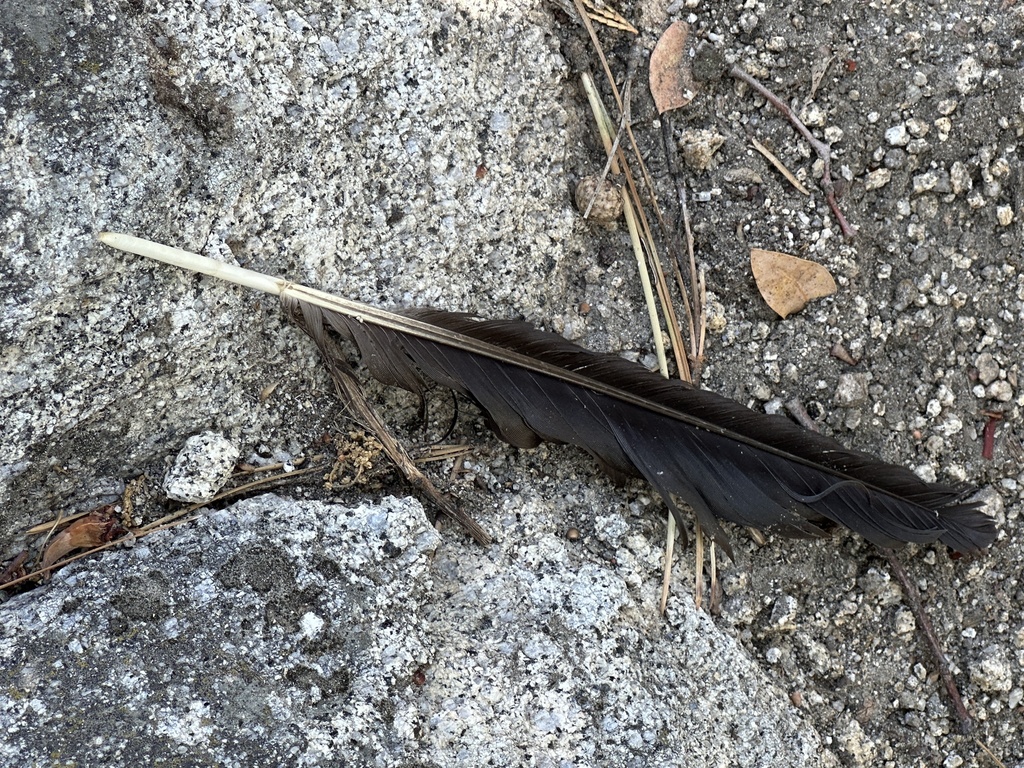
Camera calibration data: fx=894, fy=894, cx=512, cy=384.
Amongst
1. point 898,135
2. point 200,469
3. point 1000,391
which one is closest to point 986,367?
point 1000,391

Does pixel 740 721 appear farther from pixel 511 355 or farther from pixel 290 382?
pixel 290 382

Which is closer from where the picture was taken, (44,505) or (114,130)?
(114,130)

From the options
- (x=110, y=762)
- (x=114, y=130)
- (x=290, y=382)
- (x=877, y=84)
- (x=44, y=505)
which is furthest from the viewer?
(x=877, y=84)

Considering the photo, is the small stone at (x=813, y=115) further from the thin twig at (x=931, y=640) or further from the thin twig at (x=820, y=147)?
the thin twig at (x=931, y=640)

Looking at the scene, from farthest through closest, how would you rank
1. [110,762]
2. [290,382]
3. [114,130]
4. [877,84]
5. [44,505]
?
[877,84]
[290,382]
[44,505]
[114,130]
[110,762]

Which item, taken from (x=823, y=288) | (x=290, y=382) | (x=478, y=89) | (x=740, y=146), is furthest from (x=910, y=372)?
(x=290, y=382)

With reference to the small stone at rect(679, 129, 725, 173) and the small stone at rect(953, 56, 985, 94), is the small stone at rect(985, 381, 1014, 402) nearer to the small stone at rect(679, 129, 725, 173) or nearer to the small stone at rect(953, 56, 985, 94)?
the small stone at rect(953, 56, 985, 94)

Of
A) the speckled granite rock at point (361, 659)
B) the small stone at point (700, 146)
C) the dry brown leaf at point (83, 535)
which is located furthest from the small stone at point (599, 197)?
the dry brown leaf at point (83, 535)
